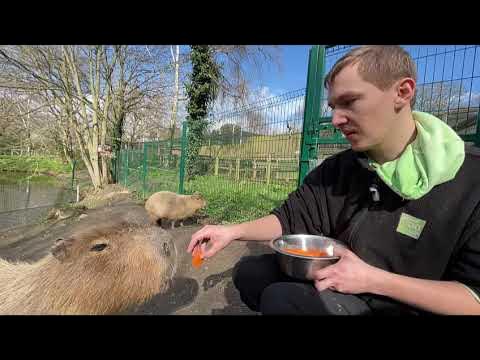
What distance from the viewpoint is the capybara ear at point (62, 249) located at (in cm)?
166

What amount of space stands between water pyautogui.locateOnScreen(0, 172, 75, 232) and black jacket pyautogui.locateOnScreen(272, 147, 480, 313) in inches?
402

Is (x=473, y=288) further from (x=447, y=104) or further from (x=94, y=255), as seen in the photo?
(x=447, y=104)

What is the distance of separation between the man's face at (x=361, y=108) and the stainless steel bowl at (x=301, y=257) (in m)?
0.52

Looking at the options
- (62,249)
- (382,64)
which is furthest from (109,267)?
(382,64)

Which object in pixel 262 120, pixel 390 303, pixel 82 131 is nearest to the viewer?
pixel 390 303

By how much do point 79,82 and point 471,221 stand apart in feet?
44.8

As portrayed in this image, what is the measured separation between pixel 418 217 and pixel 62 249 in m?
1.81

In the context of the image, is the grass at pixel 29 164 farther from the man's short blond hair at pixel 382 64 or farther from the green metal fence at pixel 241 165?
the man's short blond hair at pixel 382 64

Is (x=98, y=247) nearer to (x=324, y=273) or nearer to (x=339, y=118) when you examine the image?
(x=324, y=273)

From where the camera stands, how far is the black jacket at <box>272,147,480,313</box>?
1.11 metres

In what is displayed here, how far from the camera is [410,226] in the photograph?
1.22m

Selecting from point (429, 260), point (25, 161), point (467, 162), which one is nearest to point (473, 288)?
point (429, 260)

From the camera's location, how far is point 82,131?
12.9 metres

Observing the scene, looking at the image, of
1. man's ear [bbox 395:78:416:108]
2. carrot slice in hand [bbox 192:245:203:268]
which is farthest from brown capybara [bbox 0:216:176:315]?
man's ear [bbox 395:78:416:108]
